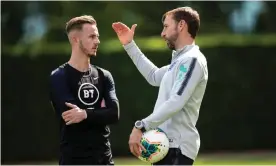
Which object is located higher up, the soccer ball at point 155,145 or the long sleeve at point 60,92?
the long sleeve at point 60,92

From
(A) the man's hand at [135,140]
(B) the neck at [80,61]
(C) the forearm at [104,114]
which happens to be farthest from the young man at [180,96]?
(B) the neck at [80,61]

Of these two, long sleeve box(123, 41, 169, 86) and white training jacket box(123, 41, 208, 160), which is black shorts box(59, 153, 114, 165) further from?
long sleeve box(123, 41, 169, 86)

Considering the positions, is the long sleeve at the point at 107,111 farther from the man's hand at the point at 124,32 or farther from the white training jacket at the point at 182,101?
the man's hand at the point at 124,32

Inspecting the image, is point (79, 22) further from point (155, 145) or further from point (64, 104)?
point (155, 145)

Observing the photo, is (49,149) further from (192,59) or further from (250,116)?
(192,59)

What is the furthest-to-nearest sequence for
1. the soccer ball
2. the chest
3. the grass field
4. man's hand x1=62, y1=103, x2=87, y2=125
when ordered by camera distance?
the grass field < the chest < man's hand x1=62, y1=103, x2=87, y2=125 < the soccer ball

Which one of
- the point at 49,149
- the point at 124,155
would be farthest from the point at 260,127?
the point at 49,149

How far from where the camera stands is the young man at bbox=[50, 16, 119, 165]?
668 centimetres

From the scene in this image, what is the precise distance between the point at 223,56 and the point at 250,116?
1571 millimetres

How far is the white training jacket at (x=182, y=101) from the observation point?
6262mm

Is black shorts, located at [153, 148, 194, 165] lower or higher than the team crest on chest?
lower

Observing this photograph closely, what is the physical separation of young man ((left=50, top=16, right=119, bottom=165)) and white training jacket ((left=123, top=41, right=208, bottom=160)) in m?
0.56

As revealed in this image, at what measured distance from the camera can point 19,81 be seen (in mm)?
16953

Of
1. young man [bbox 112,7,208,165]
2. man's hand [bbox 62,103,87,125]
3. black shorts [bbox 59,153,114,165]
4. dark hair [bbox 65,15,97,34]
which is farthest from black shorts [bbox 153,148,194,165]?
dark hair [bbox 65,15,97,34]
